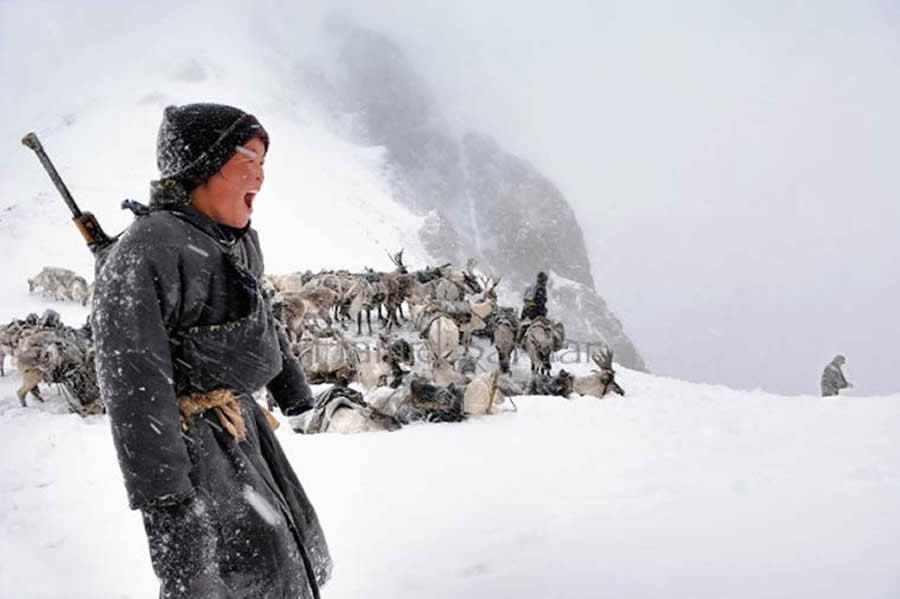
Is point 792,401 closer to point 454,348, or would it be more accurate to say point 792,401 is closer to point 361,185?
point 454,348

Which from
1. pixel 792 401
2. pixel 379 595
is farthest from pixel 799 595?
pixel 792 401

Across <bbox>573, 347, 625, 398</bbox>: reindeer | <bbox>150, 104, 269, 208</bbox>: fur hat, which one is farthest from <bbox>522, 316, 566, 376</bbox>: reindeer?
<bbox>150, 104, 269, 208</bbox>: fur hat

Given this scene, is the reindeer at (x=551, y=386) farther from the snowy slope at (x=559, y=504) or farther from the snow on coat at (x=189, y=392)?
the snow on coat at (x=189, y=392)

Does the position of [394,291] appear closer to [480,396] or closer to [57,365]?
[57,365]

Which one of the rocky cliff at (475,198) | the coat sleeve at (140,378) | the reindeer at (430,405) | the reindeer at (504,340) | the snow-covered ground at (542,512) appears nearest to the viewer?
the coat sleeve at (140,378)

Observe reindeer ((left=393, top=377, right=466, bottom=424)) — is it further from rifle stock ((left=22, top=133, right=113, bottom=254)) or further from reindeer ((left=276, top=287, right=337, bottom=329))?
reindeer ((left=276, top=287, right=337, bottom=329))

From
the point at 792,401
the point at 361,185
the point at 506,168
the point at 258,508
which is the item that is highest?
the point at 506,168

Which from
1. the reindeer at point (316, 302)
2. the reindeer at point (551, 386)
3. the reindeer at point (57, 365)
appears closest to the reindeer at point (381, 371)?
the reindeer at point (316, 302)

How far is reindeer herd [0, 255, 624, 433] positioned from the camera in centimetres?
612

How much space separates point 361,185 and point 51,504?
45847 mm

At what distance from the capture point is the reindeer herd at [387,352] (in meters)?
6.12

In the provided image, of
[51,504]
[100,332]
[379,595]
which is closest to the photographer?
[100,332]

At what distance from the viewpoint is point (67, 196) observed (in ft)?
5.24

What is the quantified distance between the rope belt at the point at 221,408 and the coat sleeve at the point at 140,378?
0.29 ft
